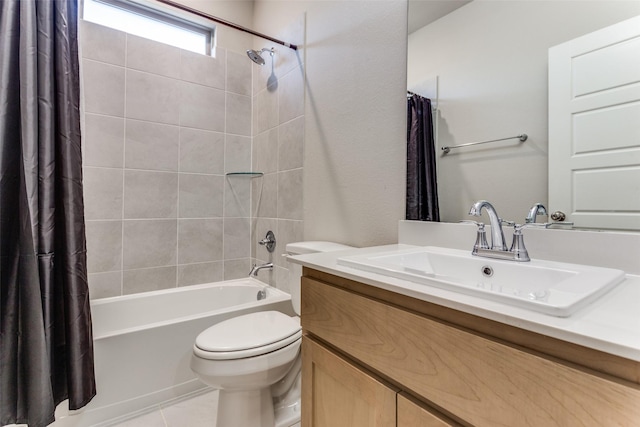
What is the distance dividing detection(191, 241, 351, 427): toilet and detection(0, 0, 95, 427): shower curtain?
50cm

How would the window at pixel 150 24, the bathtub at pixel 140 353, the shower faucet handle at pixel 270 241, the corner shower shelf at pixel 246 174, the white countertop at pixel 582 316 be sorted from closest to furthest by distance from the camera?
the white countertop at pixel 582 316, the bathtub at pixel 140 353, the window at pixel 150 24, the shower faucet handle at pixel 270 241, the corner shower shelf at pixel 246 174

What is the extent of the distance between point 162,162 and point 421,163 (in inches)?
65.6

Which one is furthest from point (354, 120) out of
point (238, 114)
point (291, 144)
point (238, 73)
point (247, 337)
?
point (238, 73)

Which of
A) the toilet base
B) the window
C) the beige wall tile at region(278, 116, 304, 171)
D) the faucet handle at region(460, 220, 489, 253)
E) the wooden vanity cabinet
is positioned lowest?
the toilet base

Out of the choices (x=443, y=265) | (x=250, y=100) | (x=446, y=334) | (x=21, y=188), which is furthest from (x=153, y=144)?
(x=446, y=334)

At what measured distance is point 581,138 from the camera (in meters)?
0.80

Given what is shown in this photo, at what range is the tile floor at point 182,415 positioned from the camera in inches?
54.9

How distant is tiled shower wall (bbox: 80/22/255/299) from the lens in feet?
5.90

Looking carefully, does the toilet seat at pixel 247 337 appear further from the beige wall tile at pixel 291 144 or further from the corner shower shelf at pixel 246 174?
the corner shower shelf at pixel 246 174

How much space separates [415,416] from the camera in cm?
57

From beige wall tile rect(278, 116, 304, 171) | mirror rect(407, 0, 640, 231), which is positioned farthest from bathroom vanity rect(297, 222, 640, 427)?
beige wall tile rect(278, 116, 304, 171)

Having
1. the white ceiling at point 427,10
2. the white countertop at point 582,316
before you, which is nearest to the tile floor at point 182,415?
the white countertop at point 582,316

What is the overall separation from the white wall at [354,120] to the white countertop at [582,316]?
0.71m

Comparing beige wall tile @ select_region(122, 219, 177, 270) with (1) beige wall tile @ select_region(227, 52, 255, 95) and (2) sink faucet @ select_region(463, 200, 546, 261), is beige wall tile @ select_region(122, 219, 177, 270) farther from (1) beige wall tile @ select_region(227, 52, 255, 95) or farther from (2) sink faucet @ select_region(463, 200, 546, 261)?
(2) sink faucet @ select_region(463, 200, 546, 261)
